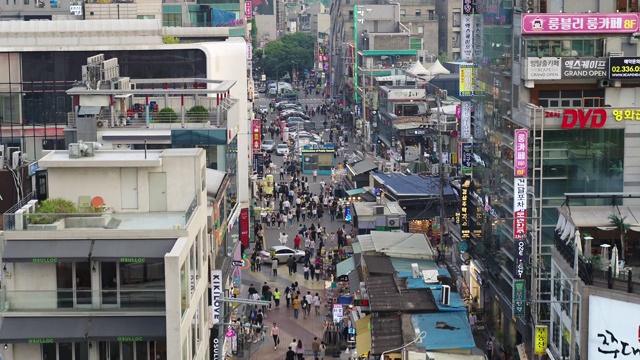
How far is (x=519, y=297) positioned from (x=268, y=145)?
76.2 m

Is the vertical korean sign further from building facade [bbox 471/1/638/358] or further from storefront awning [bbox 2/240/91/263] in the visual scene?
storefront awning [bbox 2/240/91/263]

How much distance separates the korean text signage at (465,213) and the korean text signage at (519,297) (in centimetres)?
1348

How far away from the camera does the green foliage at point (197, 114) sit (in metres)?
54.5

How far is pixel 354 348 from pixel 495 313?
6.82 m

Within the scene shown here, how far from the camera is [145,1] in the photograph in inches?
3930

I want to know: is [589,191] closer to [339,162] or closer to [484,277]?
[484,277]

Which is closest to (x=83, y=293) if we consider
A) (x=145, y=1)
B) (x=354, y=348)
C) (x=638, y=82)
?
(x=354, y=348)

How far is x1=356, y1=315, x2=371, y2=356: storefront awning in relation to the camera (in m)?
49.2

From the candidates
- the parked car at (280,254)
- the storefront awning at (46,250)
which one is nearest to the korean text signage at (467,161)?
the parked car at (280,254)

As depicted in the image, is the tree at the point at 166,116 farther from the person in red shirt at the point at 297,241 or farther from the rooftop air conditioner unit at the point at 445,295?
the person in red shirt at the point at 297,241

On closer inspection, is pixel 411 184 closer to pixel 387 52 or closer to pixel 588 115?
pixel 588 115

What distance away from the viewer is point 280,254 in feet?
242

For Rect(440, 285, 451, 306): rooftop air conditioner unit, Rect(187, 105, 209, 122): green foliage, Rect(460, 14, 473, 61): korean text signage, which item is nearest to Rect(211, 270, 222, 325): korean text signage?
Rect(440, 285, 451, 306): rooftop air conditioner unit

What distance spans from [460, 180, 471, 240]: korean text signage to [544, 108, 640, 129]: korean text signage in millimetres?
14347
